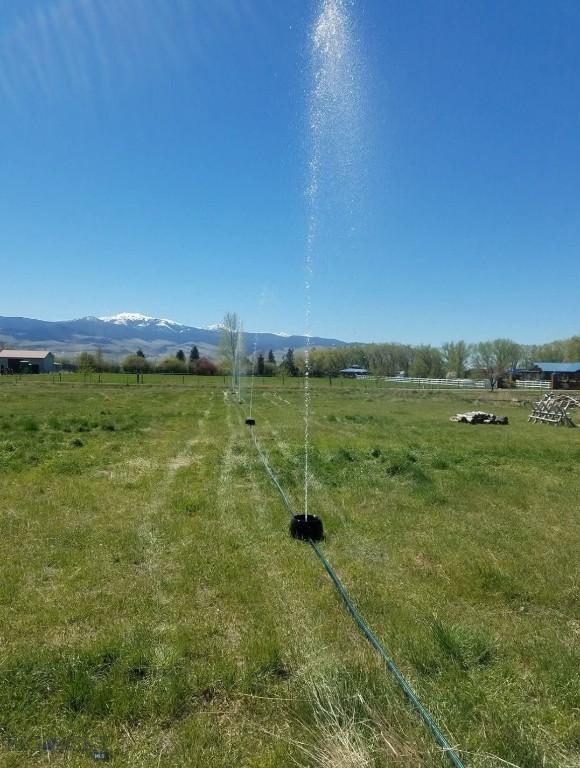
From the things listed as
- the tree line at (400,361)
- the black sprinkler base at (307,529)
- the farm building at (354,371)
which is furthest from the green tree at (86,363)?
the black sprinkler base at (307,529)

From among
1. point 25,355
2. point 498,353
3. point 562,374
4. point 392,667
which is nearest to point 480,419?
point 392,667

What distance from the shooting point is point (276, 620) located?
4.36 metres

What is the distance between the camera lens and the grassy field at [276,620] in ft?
9.77

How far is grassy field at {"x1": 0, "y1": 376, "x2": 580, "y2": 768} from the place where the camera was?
2979mm

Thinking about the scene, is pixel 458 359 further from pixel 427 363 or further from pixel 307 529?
pixel 307 529

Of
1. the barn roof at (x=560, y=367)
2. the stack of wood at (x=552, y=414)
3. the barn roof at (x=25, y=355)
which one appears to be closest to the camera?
the stack of wood at (x=552, y=414)

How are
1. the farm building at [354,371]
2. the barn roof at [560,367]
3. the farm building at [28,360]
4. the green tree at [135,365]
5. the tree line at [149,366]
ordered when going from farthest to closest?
1. the farm building at [354,371]
2. the farm building at [28,360]
3. the green tree at [135,365]
4. the tree line at [149,366]
5. the barn roof at [560,367]

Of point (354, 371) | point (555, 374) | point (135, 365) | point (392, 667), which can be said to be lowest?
point (135, 365)

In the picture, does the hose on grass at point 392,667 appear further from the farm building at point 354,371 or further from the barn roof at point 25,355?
the barn roof at point 25,355

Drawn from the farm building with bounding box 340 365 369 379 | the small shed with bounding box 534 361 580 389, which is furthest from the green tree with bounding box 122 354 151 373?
the small shed with bounding box 534 361 580 389

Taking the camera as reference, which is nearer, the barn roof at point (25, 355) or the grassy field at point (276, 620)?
the grassy field at point (276, 620)

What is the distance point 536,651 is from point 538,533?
3367 millimetres

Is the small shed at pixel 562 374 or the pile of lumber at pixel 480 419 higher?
Result: the small shed at pixel 562 374

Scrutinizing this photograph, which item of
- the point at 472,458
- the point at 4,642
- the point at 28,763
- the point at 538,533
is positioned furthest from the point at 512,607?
the point at 472,458
